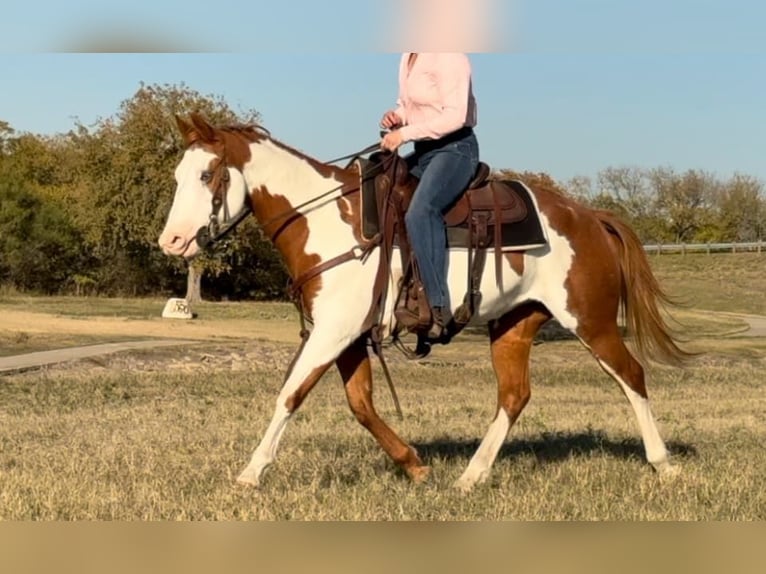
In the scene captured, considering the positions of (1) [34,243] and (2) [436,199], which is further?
(1) [34,243]

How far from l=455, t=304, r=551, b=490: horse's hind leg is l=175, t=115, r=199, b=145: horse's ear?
2672 millimetres

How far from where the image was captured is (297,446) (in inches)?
315

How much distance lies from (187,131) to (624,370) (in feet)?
11.8

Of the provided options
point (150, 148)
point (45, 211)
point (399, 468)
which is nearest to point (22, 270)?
point (45, 211)

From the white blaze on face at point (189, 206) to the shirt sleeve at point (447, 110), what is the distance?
1.26m

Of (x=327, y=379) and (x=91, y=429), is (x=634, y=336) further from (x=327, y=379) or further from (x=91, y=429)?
(x=327, y=379)

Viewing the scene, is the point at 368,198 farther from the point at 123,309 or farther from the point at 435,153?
the point at 123,309

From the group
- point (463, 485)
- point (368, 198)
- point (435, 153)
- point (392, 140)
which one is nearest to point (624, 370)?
point (463, 485)

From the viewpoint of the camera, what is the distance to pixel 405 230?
5.96m

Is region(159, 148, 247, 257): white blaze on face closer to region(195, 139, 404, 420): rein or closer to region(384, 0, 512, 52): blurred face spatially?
region(195, 139, 404, 420): rein

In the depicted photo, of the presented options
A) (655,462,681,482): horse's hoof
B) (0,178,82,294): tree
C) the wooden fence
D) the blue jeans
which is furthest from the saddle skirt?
the wooden fence

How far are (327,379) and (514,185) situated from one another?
35.3 feet

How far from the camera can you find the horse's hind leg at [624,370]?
21.7 feet

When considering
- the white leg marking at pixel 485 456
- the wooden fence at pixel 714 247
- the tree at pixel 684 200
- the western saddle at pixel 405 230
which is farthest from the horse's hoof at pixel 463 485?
the tree at pixel 684 200
